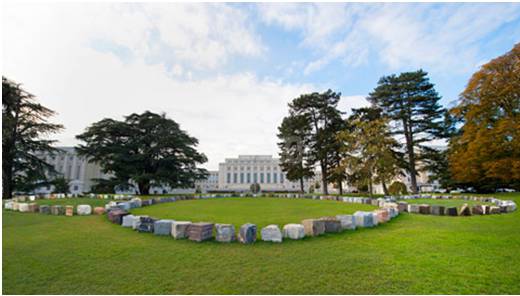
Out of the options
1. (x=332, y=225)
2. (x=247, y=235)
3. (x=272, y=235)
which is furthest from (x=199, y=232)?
(x=332, y=225)

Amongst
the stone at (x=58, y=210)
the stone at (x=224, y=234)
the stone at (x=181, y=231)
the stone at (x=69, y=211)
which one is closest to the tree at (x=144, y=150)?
the stone at (x=58, y=210)

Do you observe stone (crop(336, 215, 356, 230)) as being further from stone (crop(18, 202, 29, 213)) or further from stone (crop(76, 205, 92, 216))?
stone (crop(18, 202, 29, 213))

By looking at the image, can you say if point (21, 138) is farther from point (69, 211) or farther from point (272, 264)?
point (272, 264)

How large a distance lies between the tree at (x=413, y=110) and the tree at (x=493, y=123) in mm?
4160

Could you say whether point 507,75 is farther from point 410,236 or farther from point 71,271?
point 71,271

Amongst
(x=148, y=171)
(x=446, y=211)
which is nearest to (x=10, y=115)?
(x=148, y=171)

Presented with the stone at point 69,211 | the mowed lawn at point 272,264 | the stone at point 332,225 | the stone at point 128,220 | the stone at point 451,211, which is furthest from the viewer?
the stone at point 69,211

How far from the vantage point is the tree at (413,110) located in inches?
861

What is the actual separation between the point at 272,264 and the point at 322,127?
2183cm

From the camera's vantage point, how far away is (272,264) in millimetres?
3266

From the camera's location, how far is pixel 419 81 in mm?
22422

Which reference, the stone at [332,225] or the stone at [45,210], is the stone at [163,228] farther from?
the stone at [45,210]

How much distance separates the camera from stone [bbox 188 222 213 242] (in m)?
4.50

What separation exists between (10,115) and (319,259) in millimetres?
24832
